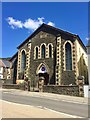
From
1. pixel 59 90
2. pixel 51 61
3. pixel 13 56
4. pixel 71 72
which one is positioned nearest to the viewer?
pixel 59 90

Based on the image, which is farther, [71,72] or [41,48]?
[41,48]

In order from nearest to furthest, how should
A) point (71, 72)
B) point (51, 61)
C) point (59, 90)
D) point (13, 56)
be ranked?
point (59, 90) < point (71, 72) < point (51, 61) < point (13, 56)

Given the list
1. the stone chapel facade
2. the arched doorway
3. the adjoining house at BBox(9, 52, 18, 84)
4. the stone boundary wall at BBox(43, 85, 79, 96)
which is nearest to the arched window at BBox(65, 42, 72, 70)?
the stone chapel facade

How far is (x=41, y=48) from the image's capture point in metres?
30.6

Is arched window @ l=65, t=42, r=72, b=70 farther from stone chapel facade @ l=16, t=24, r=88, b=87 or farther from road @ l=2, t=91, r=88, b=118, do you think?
road @ l=2, t=91, r=88, b=118

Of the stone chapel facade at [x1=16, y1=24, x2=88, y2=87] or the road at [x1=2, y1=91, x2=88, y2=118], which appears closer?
the road at [x1=2, y1=91, x2=88, y2=118]

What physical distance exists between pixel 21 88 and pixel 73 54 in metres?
9.08

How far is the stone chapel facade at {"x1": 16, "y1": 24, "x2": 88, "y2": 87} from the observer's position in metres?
27.3

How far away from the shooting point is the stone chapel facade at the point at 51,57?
89.5 feet

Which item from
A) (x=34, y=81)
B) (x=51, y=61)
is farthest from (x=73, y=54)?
(x=34, y=81)

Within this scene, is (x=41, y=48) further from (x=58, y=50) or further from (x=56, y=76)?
(x=56, y=76)

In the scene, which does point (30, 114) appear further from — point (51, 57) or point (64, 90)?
point (51, 57)

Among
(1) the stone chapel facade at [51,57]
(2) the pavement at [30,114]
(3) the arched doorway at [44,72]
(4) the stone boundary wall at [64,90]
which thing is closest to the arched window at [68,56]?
(1) the stone chapel facade at [51,57]

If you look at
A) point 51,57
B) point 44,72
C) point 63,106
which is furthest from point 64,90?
point 63,106
